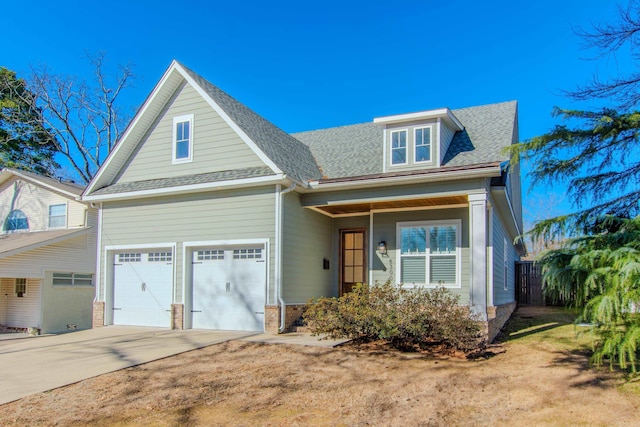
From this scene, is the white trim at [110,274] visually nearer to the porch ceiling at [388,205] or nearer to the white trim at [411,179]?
the porch ceiling at [388,205]

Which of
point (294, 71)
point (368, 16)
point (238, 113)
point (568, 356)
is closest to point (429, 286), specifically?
point (568, 356)

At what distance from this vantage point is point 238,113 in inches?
515

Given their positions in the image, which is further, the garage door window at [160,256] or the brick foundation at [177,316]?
the garage door window at [160,256]

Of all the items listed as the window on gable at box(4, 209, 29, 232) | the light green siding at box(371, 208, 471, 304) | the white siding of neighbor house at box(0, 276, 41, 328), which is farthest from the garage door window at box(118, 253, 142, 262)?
the window on gable at box(4, 209, 29, 232)

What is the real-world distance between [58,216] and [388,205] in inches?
625

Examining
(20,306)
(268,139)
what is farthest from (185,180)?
(20,306)

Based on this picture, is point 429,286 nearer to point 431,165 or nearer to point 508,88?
point 431,165

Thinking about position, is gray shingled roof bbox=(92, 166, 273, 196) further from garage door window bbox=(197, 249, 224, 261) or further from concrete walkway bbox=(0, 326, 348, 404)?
concrete walkway bbox=(0, 326, 348, 404)

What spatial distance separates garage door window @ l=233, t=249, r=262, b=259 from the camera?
11.7m

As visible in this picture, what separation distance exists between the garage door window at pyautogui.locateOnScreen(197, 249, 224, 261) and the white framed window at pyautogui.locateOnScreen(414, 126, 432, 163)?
5.72 metres

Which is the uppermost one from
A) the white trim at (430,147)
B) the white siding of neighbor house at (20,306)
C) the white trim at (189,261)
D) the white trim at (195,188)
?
the white trim at (430,147)

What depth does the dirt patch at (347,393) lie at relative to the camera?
550cm

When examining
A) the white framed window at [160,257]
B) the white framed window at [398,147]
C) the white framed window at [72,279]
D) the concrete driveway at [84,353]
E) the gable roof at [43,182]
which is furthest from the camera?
the gable roof at [43,182]

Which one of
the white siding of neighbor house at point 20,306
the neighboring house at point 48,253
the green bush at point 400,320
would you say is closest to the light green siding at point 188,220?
the green bush at point 400,320
